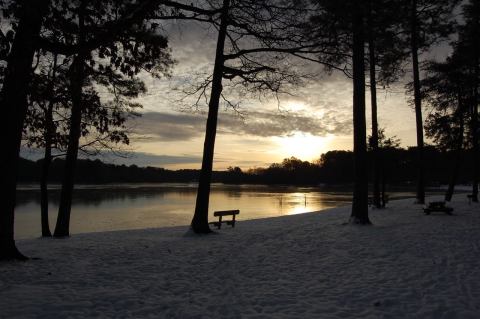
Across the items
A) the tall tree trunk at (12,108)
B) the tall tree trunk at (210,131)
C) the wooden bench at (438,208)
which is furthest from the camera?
the wooden bench at (438,208)

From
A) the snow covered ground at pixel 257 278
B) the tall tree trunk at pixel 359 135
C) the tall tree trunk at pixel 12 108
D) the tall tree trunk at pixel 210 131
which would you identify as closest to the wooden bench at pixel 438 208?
the tall tree trunk at pixel 359 135

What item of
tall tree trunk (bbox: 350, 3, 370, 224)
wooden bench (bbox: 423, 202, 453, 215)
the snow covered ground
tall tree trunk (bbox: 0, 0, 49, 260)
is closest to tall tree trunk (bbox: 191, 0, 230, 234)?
the snow covered ground

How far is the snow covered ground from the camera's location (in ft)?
18.1

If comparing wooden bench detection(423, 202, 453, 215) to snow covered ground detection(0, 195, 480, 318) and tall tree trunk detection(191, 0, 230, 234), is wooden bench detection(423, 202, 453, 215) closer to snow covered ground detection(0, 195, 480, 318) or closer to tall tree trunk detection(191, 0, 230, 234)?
snow covered ground detection(0, 195, 480, 318)

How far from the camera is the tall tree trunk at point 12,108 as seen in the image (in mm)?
7887

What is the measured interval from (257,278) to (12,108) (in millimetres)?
6082

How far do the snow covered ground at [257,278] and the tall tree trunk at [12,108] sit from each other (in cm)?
87

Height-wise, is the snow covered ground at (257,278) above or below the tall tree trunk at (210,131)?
below

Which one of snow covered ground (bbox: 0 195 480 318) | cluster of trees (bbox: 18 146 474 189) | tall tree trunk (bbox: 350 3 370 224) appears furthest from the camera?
cluster of trees (bbox: 18 146 474 189)

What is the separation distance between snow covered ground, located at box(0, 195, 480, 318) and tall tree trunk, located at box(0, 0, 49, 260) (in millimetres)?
873

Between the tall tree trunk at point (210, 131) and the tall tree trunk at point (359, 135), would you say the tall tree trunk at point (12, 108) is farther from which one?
the tall tree trunk at point (359, 135)

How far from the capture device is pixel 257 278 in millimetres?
7328

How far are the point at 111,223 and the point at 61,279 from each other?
21.0m

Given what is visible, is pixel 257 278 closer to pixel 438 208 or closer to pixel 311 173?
pixel 438 208
